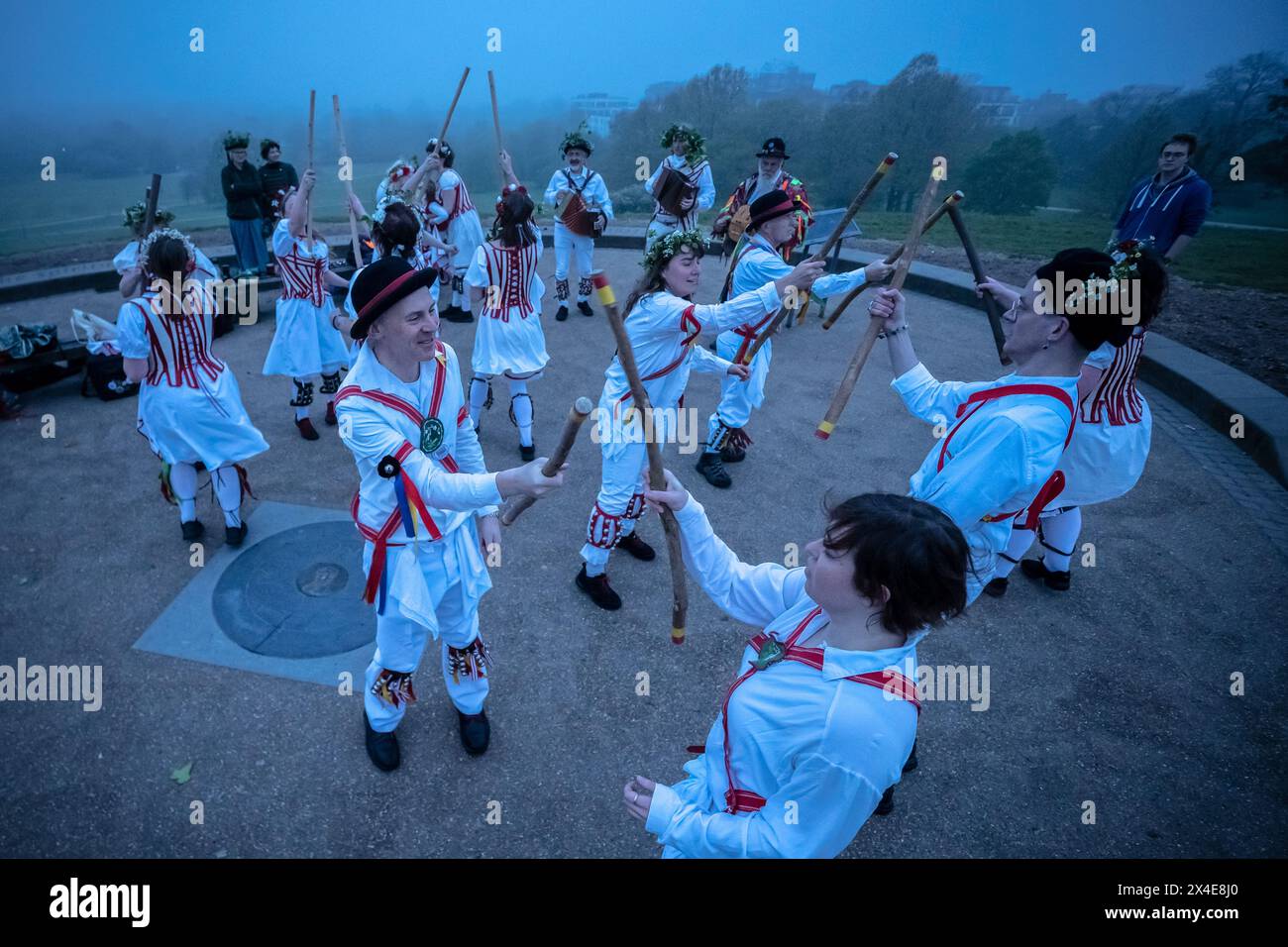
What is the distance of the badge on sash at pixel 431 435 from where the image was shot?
2.88 meters

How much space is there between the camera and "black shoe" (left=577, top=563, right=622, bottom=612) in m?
4.55

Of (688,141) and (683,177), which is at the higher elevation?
(688,141)

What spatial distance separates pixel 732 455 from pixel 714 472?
0.44 meters

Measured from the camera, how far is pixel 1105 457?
168 inches

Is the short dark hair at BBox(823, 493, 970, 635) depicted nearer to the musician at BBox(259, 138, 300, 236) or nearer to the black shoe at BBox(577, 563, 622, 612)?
the black shoe at BBox(577, 563, 622, 612)

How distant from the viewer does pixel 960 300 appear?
1072 cm

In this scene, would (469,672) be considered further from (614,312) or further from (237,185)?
(237,185)

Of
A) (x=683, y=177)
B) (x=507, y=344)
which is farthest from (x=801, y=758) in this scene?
(x=683, y=177)

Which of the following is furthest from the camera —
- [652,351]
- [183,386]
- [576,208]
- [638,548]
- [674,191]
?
[576,208]

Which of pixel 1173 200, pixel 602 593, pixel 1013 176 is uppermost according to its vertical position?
pixel 1013 176

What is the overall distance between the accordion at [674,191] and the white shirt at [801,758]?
7818 millimetres

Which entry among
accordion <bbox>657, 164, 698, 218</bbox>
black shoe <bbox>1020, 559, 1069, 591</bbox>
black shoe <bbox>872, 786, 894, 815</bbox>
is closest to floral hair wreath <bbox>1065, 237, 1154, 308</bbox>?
black shoe <bbox>872, 786, 894, 815</bbox>

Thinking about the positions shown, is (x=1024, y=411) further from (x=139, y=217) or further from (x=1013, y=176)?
(x=1013, y=176)
